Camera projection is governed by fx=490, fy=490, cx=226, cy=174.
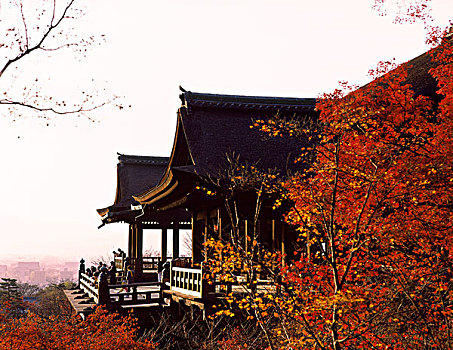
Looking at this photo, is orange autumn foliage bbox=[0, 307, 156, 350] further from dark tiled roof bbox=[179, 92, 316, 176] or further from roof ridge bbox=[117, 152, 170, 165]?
roof ridge bbox=[117, 152, 170, 165]

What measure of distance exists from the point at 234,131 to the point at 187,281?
19.2 ft

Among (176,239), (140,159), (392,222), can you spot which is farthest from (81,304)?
(140,159)

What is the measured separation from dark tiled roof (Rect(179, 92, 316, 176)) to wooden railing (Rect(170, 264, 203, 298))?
2.95 metres

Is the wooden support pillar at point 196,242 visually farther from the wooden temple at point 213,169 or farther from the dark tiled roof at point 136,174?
the dark tiled roof at point 136,174

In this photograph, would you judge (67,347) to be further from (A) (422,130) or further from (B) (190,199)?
(A) (422,130)

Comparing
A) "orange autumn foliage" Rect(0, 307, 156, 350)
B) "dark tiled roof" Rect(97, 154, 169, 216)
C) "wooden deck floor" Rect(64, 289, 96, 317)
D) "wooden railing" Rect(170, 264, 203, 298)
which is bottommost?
"wooden deck floor" Rect(64, 289, 96, 317)

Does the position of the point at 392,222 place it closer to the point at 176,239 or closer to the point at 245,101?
the point at 245,101

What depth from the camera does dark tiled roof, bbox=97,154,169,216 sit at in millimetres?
30062

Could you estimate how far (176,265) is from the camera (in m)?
16.3

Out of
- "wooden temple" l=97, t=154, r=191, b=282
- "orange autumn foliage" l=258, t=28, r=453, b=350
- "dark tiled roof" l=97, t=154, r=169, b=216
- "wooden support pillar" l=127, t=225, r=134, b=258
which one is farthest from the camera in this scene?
"dark tiled roof" l=97, t=154, r=169, b=216

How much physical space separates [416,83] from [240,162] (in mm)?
5912

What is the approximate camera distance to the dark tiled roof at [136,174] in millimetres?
30062

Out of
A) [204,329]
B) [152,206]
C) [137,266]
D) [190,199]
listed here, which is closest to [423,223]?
[204,329]

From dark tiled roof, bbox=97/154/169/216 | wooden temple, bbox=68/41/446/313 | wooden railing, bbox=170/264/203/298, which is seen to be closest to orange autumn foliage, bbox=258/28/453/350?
wooden temple, bbox=68/41/446/313
